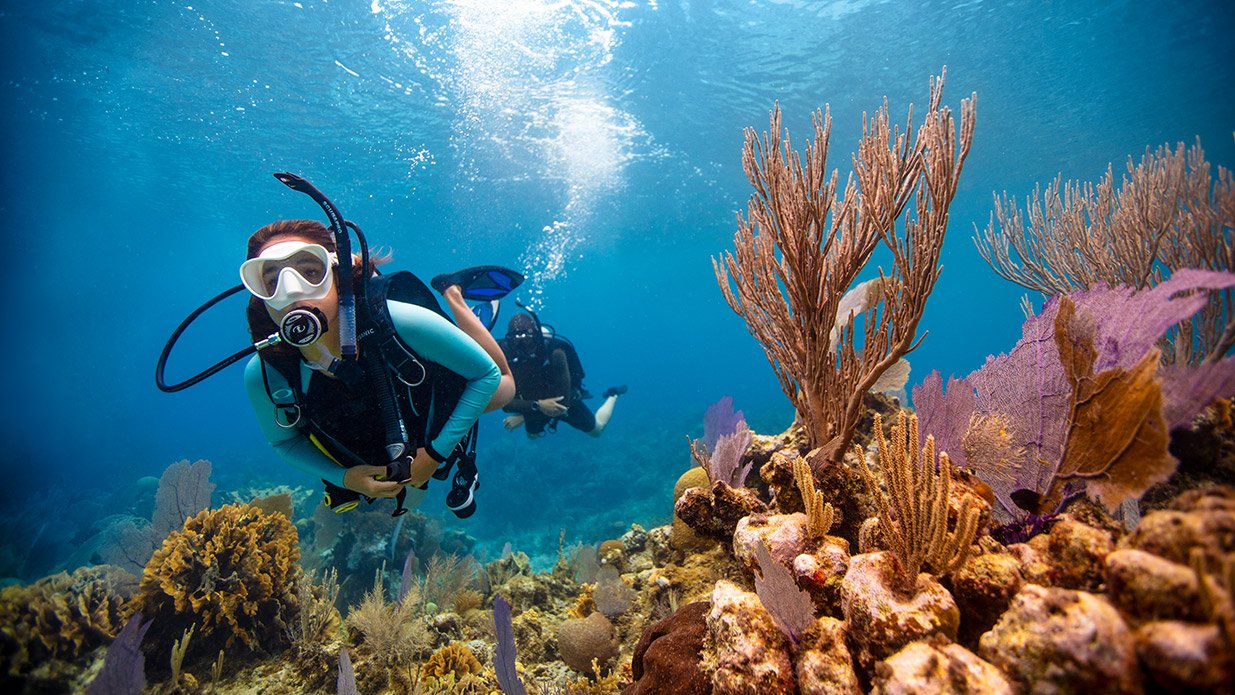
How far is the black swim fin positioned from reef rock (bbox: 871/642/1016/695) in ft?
12.6

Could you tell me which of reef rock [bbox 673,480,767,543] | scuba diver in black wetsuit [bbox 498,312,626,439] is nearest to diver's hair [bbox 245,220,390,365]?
reef rock [bbox 673,480,767,543]

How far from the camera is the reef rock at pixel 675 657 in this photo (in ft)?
7.29

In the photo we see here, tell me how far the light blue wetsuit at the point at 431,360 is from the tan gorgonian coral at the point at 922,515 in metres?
2.61

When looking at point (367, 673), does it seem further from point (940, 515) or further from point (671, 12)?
point (671, 12)

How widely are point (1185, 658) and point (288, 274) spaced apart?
3.86 metres

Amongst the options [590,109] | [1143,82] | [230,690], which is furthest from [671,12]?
[1143,82]

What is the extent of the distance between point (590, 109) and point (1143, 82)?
23.4m

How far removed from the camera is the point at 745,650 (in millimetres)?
2021

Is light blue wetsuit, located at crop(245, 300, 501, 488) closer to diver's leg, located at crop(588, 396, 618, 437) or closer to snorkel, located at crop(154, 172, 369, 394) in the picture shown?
snorkel, located at crop(154, 172, 369, 394)

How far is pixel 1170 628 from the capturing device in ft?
3.39

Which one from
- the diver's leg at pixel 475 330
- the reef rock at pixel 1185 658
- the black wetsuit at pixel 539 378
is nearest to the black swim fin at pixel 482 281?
the diver's leg at pixel 475 330

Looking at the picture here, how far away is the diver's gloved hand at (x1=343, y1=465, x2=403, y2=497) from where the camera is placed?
319 cm

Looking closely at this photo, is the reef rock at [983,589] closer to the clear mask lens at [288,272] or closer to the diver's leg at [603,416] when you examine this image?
the clear mask lens at [288,272]

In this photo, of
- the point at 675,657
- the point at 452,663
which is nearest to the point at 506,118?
the point at 452,663
